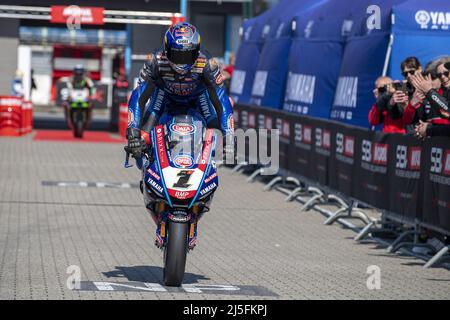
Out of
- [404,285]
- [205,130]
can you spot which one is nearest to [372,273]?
[404,285]

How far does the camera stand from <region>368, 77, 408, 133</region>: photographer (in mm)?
14747

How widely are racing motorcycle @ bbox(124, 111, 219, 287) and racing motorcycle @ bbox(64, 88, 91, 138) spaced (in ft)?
68.6

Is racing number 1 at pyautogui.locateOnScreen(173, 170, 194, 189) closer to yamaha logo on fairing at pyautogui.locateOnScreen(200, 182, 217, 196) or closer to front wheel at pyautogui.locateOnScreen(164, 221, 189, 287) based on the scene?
yamaha logo on fairing at pyautogui.locateOnScreen(200, 182, 217, 196)

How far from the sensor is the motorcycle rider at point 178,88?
1000cm

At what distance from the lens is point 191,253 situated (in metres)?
12.4

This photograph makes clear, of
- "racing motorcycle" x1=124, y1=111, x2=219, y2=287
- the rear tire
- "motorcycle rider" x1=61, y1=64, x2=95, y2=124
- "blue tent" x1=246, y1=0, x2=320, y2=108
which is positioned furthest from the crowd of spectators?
the rear tire

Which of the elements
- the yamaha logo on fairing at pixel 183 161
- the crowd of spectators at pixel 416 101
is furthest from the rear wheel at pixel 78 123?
the yamaha logo on fairing at pixel 183 161

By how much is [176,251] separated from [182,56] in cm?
159

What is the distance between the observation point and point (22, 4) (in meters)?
33.8

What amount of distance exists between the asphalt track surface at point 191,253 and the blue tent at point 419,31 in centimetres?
253

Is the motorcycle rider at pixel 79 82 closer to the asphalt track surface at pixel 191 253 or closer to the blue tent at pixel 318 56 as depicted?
the blue tent at pixel 318 56

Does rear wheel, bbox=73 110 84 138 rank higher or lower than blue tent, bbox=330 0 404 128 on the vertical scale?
lower
